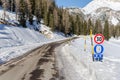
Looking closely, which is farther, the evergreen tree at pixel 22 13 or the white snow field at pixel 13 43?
the evergreen tree at pixel 22 13

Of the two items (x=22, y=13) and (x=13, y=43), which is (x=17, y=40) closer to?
(x=13, y=43)

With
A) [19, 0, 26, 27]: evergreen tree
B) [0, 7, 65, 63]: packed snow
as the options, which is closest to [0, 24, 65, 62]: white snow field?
[0, 7, 65, 63]: packed snow

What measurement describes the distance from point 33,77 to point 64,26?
359 feet

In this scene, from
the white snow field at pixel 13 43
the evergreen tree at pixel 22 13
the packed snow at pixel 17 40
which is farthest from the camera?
the evergreen tree at pixel 22 13

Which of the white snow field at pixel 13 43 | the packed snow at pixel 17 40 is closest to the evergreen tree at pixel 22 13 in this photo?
the packed snow at pixel 17 40

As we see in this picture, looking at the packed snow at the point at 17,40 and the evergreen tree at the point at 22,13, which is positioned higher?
the evergreen tree at the point at 22,13

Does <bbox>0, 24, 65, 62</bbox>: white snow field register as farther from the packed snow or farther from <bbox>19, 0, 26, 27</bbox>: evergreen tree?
<bbox>19, 0, 26, 27</bbox>: evergreen tree

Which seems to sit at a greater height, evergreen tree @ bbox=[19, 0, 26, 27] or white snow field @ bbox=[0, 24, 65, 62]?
evergreen tree @ bbox=[19, 0, 26, 27]

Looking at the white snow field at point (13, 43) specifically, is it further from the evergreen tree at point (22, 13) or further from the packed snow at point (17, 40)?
the evergreen tree at point (22, 13)

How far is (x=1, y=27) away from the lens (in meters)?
59.0

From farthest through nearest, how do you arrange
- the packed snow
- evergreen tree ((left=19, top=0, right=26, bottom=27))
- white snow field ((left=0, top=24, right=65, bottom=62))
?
1. evergreen tree ((left=19, top=0, right=26, bottom=27))
2. the packed snow
3. white snow field ((left=0, top=24, right=65, bottom=62))

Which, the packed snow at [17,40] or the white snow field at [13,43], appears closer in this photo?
the white snow field at [13,43]

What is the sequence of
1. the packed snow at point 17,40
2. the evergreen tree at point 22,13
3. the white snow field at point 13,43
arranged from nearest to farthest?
the white snow field at point 13,43
the packed snow at point 17,40
the evergreen tree at point 22,13

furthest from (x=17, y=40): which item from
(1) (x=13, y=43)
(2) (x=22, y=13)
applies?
(2) (x=22, y=13)
